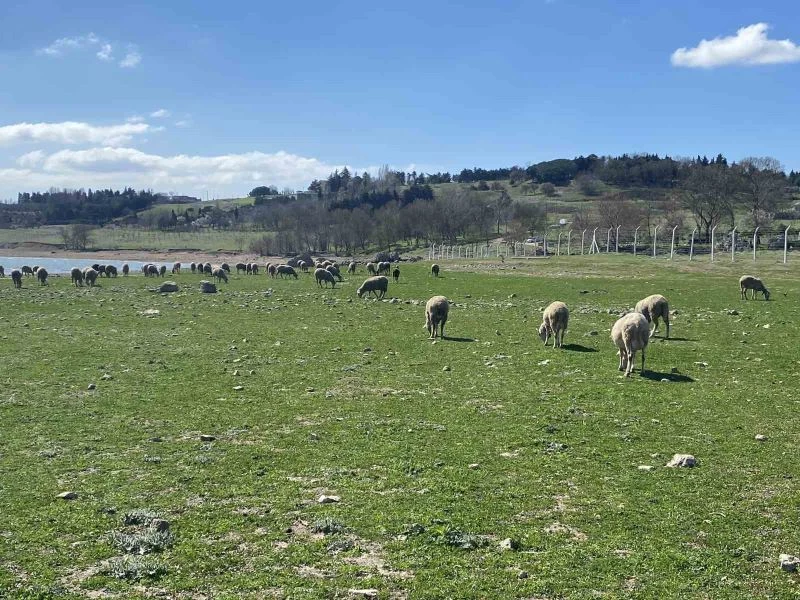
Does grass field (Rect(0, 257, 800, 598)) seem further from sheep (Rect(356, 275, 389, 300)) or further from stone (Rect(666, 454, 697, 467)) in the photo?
sheep (Rect(356, 275, 389, 300))

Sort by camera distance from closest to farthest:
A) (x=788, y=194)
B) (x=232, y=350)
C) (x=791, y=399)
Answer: (x=791, y=399) < (x=232, y=350) < (x=788, y=194)

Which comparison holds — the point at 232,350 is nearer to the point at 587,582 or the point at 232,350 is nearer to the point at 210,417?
the point at 210,417

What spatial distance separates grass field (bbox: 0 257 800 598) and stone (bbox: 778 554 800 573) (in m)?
0.09

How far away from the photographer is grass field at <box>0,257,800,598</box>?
7.28 m

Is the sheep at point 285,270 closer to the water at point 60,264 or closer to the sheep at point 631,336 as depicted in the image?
the water at point 60,264

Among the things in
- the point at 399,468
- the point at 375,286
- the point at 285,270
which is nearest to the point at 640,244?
the point at 285,270

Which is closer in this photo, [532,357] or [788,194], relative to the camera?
[532,357]

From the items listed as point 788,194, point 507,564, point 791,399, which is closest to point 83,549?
point 507,564

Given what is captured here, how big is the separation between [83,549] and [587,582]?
18.4 feet

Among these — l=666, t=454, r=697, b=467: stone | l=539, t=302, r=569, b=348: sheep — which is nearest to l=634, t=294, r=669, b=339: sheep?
l=539, t=302, r=569, b=348: sheep

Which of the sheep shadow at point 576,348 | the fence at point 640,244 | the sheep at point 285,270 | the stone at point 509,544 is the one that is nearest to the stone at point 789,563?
the stone at point 509,544

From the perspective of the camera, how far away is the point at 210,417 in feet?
45.9

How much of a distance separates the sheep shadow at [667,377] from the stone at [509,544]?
10.1 metres

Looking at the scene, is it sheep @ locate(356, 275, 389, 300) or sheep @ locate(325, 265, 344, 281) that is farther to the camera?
sheep @ locate(325, 265, 344, 281)
